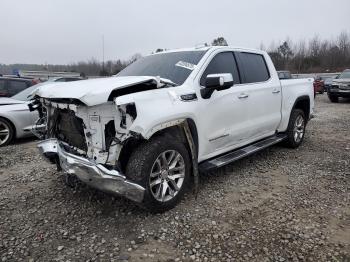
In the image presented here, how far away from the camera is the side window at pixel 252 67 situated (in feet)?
17.1

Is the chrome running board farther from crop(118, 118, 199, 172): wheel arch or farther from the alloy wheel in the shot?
the alloy wheel

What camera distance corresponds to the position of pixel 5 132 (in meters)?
7.46

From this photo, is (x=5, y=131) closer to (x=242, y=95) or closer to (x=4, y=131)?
(x=4, y=131)

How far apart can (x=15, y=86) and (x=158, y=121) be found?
8.51 m

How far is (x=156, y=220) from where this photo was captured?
3.76m

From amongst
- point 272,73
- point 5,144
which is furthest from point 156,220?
point 5,144

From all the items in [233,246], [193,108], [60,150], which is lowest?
[233,246]

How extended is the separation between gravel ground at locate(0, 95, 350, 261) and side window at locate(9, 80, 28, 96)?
562 cm

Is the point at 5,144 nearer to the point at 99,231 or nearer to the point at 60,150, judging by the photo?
the point at 60,150

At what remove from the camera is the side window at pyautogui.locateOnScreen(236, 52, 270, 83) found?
17.1ft

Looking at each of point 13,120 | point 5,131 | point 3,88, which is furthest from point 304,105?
point 3,88

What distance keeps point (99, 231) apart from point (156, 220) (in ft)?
1.99

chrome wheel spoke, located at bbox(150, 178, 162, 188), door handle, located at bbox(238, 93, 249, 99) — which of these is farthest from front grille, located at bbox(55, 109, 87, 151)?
door handle, located at bbox(238, 93, 249, 99)

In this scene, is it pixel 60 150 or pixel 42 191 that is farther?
pixel 42 191
